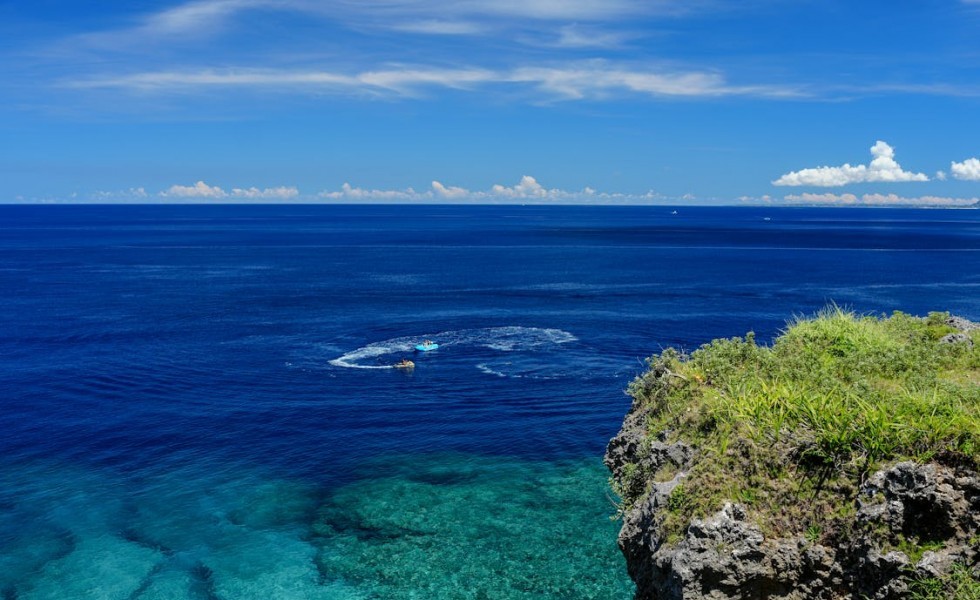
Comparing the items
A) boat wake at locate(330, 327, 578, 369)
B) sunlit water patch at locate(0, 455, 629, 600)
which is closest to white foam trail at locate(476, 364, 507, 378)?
boat wake at locate(330, 327, 578, 369)

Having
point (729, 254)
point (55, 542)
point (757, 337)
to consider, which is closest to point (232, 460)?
point (55, 542)

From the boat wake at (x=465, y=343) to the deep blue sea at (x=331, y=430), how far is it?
401 millimetres

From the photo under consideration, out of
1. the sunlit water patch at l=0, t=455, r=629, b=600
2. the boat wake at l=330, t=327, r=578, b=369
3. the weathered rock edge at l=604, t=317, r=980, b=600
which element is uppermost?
the weathered rock edge at l=604, t=317, r=980, b=600

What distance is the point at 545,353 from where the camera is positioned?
73938mm

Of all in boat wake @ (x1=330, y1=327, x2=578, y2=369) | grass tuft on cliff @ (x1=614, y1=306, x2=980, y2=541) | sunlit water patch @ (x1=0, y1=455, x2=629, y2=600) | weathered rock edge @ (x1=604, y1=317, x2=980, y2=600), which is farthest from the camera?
boat wake @ (x1=330, y1=327, x2=578, y2=369)

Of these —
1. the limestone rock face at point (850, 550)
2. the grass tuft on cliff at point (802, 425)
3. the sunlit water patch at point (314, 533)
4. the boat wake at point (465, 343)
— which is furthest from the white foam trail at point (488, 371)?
the limestone rock face at point (850, 550)

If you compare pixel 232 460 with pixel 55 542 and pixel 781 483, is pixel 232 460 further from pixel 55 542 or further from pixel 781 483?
pixel 781 483

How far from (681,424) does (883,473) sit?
5.61 m

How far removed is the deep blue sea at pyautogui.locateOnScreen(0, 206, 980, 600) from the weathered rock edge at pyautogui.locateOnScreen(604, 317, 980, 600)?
17409mm

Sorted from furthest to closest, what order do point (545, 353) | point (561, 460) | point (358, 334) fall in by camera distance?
point (358, 334) → point (545, 353) → point (561, 460)

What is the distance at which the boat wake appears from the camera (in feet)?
238

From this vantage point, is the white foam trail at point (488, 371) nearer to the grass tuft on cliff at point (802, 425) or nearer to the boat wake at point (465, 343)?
the boat wake at point (465, 343)

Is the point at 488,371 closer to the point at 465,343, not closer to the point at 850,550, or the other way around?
the point at 465,343

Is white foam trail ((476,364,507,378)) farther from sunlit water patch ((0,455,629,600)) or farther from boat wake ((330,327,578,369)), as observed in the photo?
sunlit water patch ((0,455,629,600))
